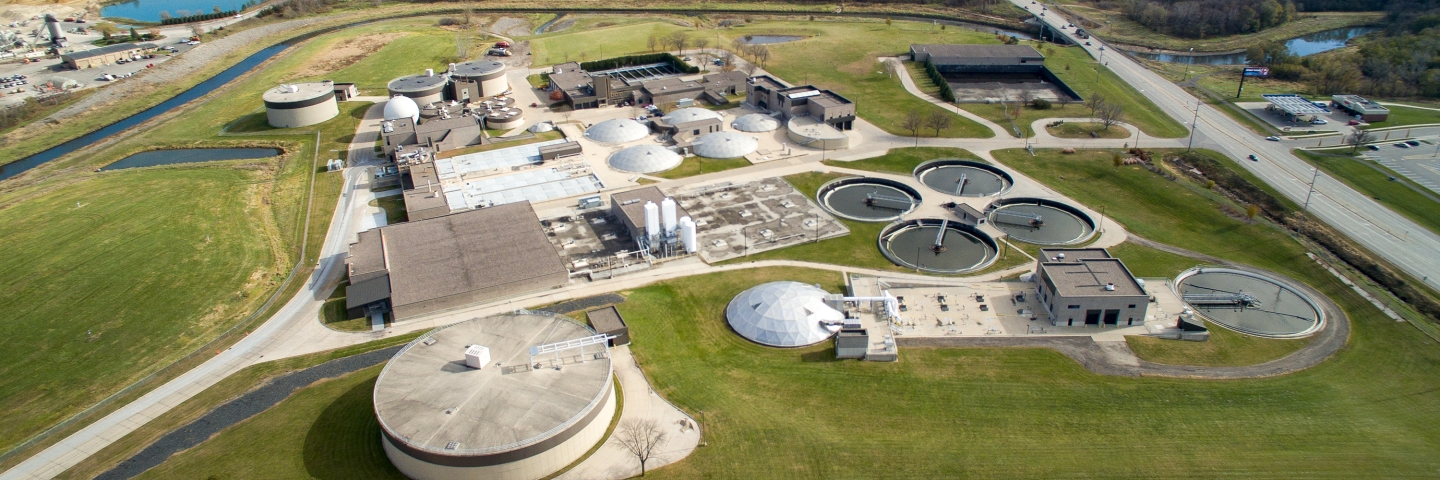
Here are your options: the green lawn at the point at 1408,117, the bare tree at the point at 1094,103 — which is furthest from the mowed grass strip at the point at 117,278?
the green lawn at the point at 1408,117

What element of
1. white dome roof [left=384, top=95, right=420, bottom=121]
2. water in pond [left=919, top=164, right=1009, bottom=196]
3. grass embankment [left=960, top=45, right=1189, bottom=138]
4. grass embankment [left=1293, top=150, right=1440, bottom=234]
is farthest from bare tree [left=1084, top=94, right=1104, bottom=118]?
white dome roof [left=384, top=95, right=420, bottom=121]

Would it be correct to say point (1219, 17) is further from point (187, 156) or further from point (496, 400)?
point (187, 156)

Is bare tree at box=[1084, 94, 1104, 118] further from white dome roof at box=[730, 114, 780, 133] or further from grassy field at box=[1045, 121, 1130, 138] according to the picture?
white dome roof at box=[730, 114, 780, 133]

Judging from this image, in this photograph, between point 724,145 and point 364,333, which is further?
point 724,145

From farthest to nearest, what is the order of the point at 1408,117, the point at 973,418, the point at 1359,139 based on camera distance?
the point at 1408,117, the point at 1359,139, the point at 973,418

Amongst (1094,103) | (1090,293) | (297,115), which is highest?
(297,115)

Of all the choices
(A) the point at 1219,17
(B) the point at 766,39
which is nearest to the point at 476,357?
(B) the point at 766,39
